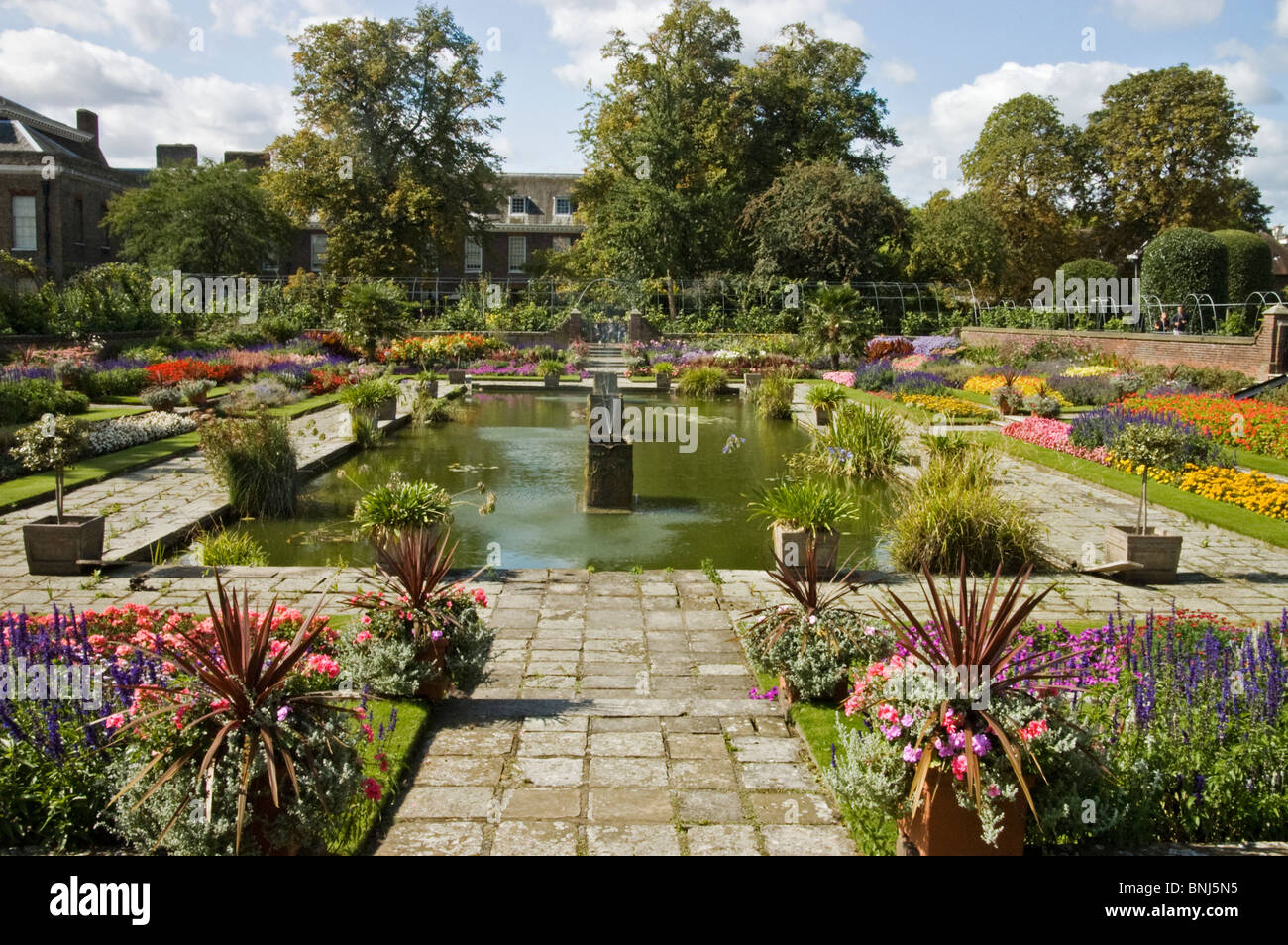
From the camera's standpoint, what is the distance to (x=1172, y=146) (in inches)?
1471

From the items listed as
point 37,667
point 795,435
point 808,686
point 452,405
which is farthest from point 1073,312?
point 37,667

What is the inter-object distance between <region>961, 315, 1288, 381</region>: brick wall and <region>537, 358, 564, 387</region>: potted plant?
1281cm

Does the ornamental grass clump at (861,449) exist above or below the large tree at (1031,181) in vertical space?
below

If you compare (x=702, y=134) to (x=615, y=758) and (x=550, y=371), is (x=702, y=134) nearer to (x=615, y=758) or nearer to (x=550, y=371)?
(x=550, y=371)

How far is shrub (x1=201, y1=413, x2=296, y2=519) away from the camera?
391 inches

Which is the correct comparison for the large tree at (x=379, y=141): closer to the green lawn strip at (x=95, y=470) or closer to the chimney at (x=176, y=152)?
the chimney at (x=176, y=152)

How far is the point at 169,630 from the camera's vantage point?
4602mm

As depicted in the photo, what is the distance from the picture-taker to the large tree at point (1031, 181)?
4044 cm

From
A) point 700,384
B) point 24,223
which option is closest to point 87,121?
point 24,223

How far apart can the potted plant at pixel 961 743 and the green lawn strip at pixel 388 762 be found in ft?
5.69

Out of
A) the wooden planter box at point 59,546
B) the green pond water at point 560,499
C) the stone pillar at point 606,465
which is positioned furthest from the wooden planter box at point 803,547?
the wooden planter box at point 59,546

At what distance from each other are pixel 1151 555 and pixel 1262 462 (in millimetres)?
6894

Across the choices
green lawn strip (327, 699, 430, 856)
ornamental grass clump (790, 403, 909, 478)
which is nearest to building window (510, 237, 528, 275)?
ornamental grass clump (790, 403, 909, 478)
